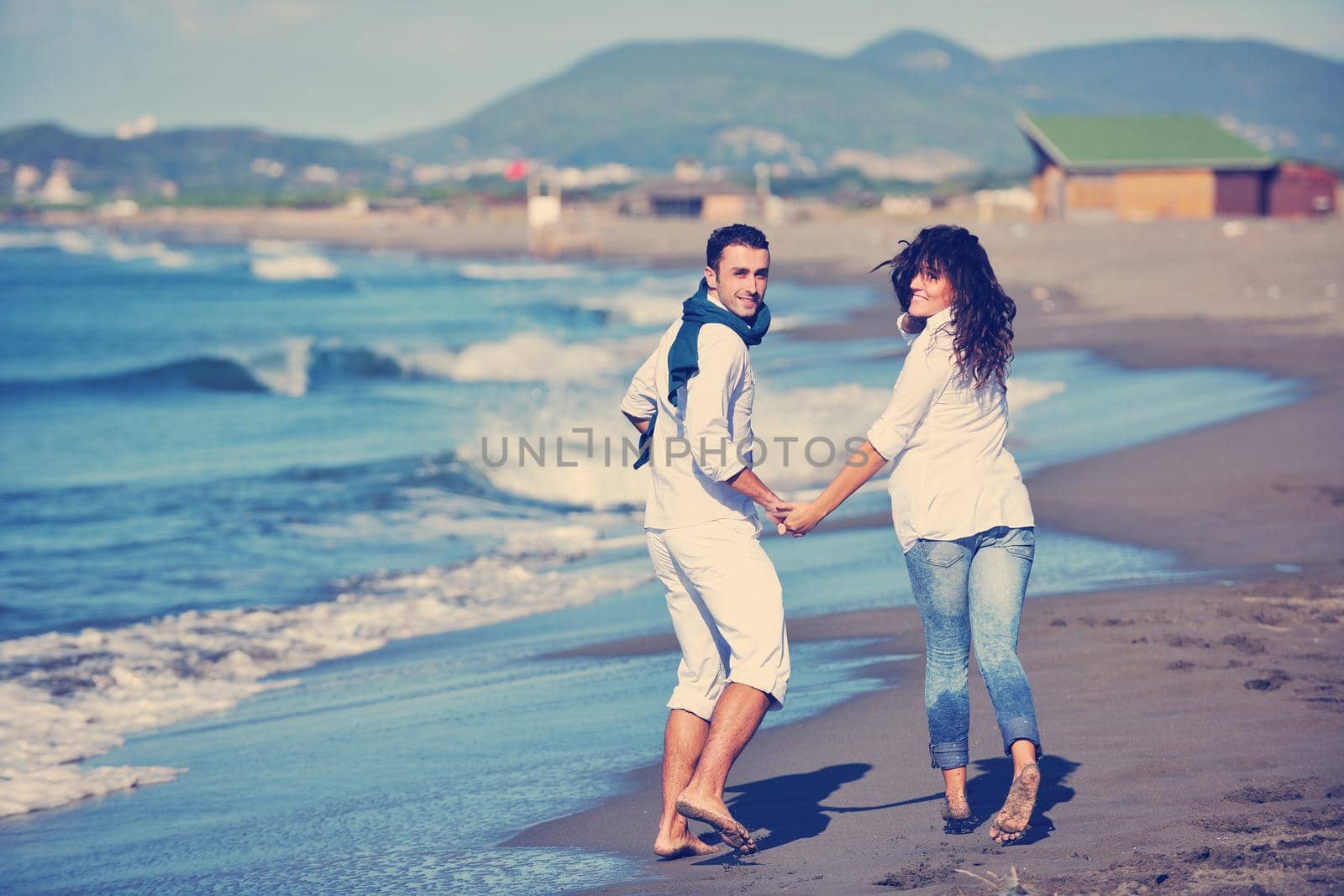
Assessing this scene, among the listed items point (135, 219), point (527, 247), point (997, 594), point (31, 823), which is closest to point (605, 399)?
point (31, 823)

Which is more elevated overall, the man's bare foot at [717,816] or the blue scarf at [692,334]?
the blue scarf at [692,334]

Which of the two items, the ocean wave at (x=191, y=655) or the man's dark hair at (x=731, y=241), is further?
the ocean wave at (x=191, y=655)

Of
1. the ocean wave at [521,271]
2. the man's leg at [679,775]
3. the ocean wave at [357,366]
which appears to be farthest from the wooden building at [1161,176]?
the man's leg at [679,775]

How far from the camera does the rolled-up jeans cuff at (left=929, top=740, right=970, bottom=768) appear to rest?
14.1ft

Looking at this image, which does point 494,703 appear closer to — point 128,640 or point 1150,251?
point 128,640

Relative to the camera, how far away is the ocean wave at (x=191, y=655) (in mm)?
6324

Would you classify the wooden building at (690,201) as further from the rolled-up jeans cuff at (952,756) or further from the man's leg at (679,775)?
the rolled-up jeans cuff at (952,756)

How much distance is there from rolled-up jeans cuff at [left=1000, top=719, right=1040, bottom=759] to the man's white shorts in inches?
26.1

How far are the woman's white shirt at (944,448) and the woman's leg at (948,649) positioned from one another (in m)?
Answer: 0.08

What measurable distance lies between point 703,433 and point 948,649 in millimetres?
1006

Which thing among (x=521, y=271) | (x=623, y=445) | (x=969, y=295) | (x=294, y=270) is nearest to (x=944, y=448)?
(x=969, y=295)

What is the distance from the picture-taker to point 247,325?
1677 inches

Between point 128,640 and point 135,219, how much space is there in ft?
576

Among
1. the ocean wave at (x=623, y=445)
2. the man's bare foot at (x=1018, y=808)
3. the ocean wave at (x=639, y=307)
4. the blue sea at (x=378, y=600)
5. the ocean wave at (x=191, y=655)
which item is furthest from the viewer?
the ocean wave at (x=639, y=307)
